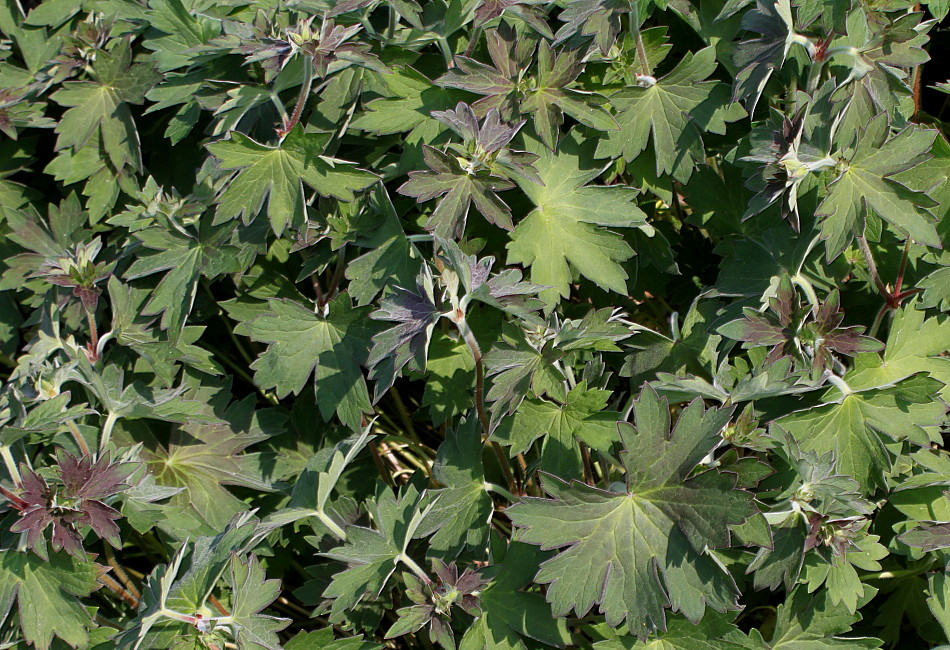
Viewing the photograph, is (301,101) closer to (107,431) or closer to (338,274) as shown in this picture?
(338,274)

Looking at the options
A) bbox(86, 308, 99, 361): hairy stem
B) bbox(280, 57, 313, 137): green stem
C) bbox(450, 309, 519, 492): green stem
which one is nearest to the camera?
bbox(450, 309, 519, 492): green stem

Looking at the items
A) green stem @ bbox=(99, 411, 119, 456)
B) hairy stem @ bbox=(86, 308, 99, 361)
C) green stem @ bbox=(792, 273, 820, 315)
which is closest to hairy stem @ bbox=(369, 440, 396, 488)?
green stem @ bbox=(99, 411, 119, 456)

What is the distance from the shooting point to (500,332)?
2.24 metres

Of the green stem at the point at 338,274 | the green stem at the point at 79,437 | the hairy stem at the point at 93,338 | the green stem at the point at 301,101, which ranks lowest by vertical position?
the green stem at the point at 79,437

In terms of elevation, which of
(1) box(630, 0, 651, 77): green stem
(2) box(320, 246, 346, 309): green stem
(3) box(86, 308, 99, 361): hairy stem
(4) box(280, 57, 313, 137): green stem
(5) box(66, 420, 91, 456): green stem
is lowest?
(5) box(66, 420, 91, 456): green stem

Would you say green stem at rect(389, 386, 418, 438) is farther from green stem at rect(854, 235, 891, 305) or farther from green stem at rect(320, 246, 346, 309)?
green stem at rect(854, 235, 891, 305)

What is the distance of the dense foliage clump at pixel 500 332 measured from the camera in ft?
6.06

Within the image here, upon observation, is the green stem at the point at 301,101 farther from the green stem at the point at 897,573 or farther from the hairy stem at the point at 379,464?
the green stem at the point at 897,573

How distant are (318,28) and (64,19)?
117 centimetres

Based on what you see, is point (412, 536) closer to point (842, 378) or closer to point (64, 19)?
point (842, 378)

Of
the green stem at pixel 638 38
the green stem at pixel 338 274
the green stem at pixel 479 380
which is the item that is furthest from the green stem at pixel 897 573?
the green stem at pixel 338 274

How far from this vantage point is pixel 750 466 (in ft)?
5.80

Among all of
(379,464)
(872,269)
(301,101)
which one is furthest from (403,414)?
(872,269)

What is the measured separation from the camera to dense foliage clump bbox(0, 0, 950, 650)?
72.7 inches
